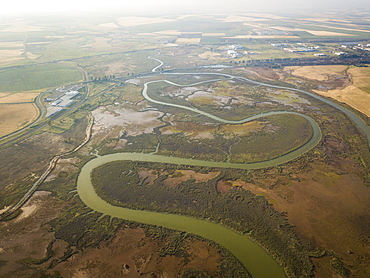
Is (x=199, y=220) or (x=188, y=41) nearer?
(x=199, y=220)

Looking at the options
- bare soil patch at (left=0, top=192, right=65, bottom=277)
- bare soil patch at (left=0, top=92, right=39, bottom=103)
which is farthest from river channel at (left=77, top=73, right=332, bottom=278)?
bare soil patch at (left=0, top=92, right=39, bottom=103)

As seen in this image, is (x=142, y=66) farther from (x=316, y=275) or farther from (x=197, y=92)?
(x=316, y=275)

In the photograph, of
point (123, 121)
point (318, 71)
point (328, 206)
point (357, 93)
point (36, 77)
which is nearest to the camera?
point (328, 206)

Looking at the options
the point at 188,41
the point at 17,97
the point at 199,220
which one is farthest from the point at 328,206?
the point at 188,41

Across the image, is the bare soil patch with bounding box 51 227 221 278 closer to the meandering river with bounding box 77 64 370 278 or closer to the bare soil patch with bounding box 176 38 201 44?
the meandering river with bounding box 77 64 370 278

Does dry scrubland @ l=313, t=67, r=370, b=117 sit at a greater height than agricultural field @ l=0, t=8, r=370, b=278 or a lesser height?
greater

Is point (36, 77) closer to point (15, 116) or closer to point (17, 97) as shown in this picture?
point (17, 97)

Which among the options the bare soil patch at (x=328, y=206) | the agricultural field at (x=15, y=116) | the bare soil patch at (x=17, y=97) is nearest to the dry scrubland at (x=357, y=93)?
the bare soil patch at (x=328, y=206)

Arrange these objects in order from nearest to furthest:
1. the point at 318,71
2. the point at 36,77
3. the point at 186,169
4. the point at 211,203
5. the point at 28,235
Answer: the point at 28,235 < the point at 211,203 < the point at 186,169 < the point at 36,77 < the point at 318,71

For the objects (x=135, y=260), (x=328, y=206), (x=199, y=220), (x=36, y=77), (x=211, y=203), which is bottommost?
(x=135, y=260)

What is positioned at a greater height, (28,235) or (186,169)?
(186,169)

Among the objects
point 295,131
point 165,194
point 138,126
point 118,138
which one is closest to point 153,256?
point 165,194
